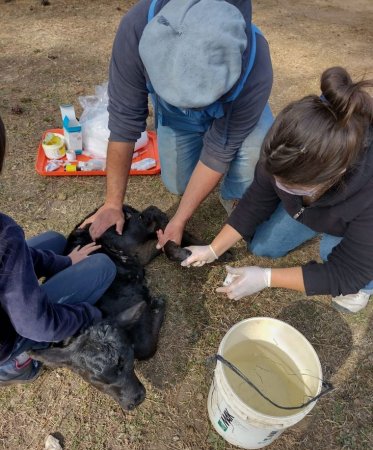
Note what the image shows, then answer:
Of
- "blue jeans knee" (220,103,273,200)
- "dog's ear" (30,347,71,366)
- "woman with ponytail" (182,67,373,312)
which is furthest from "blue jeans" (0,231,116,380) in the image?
"blue jeans knee" (220,103,273,200)

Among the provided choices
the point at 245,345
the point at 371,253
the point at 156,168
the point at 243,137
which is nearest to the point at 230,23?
the point at 243,137

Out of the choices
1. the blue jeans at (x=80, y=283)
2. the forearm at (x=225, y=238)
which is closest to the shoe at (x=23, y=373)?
the blue jeans at (x=80, y=283)

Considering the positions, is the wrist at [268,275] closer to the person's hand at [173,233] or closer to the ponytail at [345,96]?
the person's hand at [173,233]

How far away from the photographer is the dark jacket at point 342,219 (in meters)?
1.91

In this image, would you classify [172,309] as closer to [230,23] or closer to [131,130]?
[131,130]

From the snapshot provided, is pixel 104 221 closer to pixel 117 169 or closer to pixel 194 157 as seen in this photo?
pixel 117 169

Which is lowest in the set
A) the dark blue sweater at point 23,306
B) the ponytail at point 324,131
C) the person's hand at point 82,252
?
the person's hand at point 82,252

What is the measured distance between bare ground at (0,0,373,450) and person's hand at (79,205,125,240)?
483 mm

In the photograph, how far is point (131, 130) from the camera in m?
2.76

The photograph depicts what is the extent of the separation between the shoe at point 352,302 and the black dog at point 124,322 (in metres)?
1.18

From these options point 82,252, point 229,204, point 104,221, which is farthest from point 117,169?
point 229,204

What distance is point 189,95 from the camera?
1.83 m

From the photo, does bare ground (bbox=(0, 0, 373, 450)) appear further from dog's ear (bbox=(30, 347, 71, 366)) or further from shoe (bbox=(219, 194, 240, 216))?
dog's ear (bbox=(30, 347, 71, 366))

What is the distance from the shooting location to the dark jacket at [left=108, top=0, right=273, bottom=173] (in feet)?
7.88
